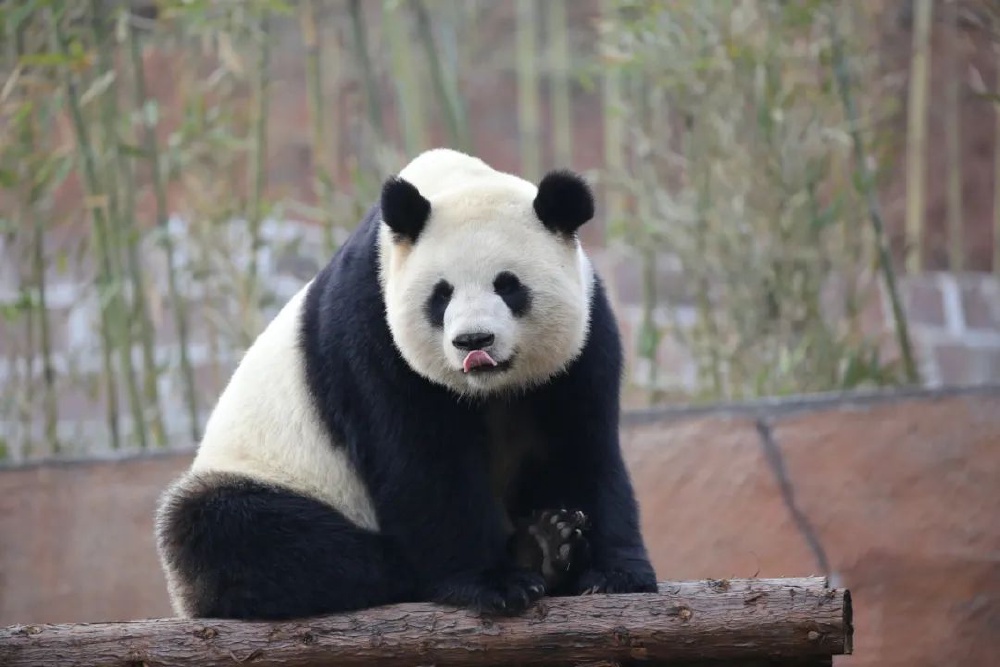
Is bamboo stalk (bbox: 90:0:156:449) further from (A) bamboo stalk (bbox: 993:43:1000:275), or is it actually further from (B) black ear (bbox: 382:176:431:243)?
(A) bamboo stalk (bbox: 993:43:1000:275)

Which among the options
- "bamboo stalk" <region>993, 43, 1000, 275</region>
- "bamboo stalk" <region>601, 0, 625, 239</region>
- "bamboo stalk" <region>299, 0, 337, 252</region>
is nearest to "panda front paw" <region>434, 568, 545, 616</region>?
"bamboo stalk" <region>299, 0, 337, 252</region>

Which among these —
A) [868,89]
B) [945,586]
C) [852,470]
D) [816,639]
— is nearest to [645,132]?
[868,89]

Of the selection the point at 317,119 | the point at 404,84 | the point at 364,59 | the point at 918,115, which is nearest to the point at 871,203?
the point at 364,59

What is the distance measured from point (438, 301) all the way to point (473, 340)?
8.2 inches

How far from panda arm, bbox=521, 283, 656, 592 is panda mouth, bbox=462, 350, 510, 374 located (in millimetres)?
294

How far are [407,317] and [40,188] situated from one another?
3372 mm

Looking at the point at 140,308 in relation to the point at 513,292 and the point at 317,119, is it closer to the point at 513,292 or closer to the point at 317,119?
the point at 317,119

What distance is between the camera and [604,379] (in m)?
3.42

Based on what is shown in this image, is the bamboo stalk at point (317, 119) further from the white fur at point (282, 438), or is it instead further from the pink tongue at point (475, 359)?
the pink tongue at point (475, 359)

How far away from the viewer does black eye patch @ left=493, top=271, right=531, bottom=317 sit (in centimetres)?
323

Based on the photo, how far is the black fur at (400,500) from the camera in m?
3.28

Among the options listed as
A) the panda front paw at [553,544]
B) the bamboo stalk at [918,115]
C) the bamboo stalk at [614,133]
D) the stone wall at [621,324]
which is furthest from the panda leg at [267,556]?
the bamboo stalk at [918,115]

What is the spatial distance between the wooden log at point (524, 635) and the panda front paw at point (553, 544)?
206 mm

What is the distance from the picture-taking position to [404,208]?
326 cm
